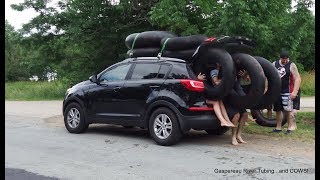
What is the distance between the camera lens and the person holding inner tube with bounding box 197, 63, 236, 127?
807cm

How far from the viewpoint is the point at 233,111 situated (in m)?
8.34

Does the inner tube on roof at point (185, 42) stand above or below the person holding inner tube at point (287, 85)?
above

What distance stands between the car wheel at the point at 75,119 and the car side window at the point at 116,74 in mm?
821

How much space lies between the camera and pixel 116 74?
9.34 metres

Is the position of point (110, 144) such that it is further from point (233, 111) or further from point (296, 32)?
point (296, 32)

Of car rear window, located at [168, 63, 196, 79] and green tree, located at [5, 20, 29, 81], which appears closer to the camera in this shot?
green tree, located at [5, 20, 29, 81]

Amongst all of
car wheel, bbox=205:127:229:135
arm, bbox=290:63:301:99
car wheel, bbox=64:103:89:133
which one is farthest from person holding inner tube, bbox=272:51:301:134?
car wheel, bbox=64:103:89:133

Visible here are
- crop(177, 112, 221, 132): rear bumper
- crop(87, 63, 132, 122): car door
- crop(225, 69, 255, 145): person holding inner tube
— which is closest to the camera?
crop(177, 112, 221, 132): rear bumper

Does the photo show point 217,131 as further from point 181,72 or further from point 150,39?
point 150,39

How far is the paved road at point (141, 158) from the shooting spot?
6.38 metres

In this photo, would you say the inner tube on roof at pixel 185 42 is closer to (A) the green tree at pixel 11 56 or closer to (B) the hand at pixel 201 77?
(B) the hand at pixel 201 77

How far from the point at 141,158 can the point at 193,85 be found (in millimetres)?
1599

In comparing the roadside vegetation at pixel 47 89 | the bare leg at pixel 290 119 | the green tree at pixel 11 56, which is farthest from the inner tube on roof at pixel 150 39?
the roadside vegetation at pixel 47 89

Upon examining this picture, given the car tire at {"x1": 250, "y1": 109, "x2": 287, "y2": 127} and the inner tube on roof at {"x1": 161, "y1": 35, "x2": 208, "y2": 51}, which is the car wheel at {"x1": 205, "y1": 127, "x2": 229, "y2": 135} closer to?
the car tire at {"x1": 250, "y1": 109, "x2": 287, "y2": 127}
